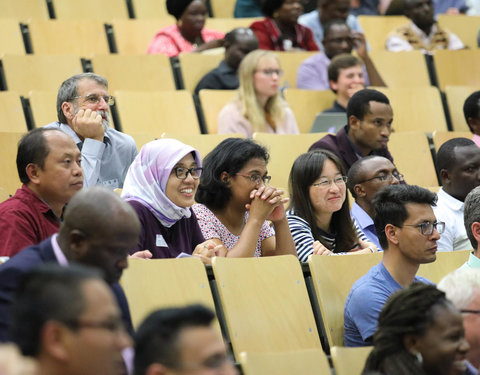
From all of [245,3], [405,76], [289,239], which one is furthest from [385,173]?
[245,3]

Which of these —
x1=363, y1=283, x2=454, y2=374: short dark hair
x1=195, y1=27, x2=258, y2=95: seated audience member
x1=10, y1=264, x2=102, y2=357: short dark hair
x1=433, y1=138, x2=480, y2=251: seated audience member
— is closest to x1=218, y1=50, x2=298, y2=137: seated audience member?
x1=195, y1=27, x2=258, y2=95: seated audience member

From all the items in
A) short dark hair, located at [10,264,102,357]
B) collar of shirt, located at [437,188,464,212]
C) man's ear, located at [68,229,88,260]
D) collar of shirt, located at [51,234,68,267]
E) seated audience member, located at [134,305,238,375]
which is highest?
short dark hair, located at [10,264,102,357]

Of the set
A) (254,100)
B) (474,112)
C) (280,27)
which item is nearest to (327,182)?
(254,100)

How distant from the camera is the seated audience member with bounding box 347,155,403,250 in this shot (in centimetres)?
399

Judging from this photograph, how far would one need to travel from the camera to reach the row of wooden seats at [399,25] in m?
6.89

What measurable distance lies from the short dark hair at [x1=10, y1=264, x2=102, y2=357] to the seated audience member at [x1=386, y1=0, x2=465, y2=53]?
5.20m

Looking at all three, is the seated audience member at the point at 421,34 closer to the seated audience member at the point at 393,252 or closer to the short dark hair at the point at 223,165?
the short dark hair at the point at 223,165

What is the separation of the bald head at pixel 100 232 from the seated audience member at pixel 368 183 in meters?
1.95

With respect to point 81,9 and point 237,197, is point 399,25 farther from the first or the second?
point 237,197

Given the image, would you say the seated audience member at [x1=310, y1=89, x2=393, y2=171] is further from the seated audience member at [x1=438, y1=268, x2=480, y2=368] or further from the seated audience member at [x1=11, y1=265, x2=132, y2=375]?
the seated audience member at [x1=11, y1=265, x2=132, y2=375]

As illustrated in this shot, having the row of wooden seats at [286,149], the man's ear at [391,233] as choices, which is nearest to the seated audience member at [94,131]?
the row of wooden seats at [286,149]

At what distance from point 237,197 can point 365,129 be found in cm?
126

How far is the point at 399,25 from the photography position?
6941 mm

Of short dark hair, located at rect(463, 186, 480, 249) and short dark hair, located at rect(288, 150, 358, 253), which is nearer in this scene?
short dark hair, located at rect(463, 186, 480, 249)
